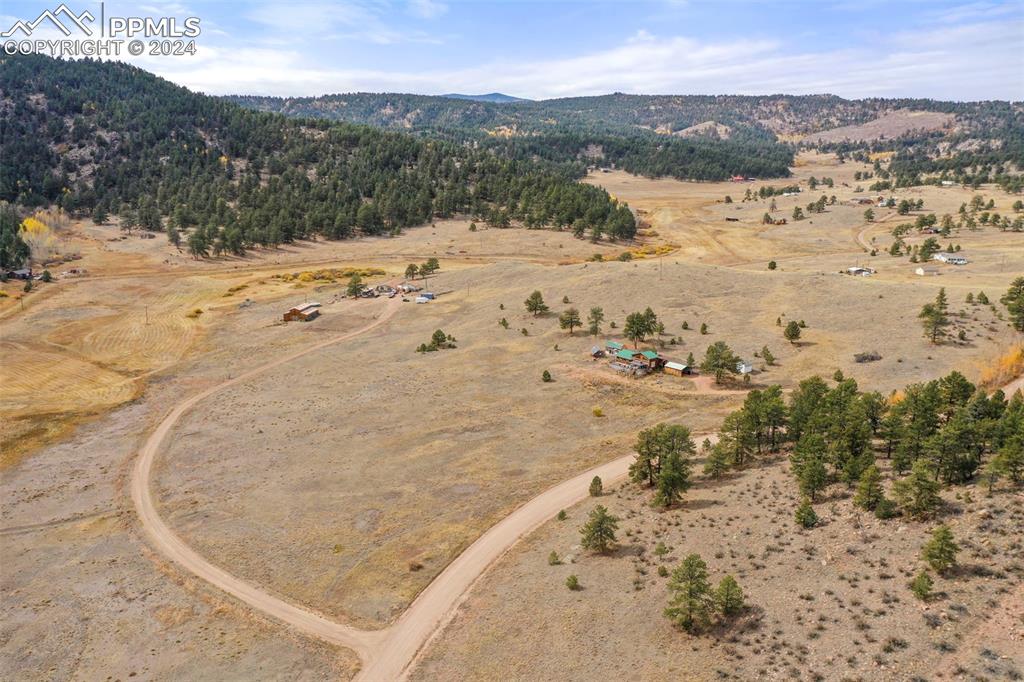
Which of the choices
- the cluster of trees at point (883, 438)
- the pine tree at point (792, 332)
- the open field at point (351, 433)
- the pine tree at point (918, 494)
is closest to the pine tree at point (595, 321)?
the open field at point (351, 433)

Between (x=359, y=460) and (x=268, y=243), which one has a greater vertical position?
(x=268, y=243)

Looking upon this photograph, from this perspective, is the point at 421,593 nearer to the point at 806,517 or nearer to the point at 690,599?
the point at 690,599

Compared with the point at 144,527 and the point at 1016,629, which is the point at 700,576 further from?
the point at 144,527

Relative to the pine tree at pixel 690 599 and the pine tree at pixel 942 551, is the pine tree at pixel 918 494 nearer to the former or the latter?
the pine tree at pixel 942 551

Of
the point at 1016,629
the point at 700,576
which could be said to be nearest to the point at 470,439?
the point at 700,576

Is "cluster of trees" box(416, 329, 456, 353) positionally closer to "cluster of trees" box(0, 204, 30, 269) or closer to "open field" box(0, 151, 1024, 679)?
"open field" box(0, 151, 1024, 679)

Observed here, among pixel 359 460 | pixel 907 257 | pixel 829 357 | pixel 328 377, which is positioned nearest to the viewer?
pixel 359 460

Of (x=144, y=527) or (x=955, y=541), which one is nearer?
(x=955, y=541)
